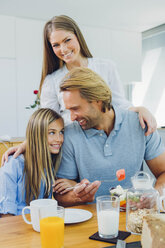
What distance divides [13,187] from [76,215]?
1.42ft

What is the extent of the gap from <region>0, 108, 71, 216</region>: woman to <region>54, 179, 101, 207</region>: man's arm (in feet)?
0.21

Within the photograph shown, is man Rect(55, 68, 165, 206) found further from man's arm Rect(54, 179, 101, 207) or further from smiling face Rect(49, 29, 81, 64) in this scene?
smiling face Rect(49, 29, 81, 64)

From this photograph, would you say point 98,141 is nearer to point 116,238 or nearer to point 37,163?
point 37,163

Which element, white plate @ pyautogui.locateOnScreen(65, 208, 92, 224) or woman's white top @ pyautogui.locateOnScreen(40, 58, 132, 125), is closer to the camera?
white plate @ pyautogui.locateOnScreen(65, 208, 92, 224)

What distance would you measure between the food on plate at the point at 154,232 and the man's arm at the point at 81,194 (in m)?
0.41

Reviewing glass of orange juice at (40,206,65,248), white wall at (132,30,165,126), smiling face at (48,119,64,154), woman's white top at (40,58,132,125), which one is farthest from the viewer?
white wall at (132,30,165,126)

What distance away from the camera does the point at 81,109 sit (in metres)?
1.61

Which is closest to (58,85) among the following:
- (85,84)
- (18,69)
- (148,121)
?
(85,84)

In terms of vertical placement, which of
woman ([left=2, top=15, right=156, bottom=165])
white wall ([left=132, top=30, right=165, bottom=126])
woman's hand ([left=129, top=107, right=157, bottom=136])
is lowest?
woman's hand ([left=129, top=107, right=157, bottom=136])

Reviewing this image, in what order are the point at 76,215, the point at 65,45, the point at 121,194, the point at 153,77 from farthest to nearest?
the point at 153,77, the point at 65,45, the point at 121,194, the point at 76,215

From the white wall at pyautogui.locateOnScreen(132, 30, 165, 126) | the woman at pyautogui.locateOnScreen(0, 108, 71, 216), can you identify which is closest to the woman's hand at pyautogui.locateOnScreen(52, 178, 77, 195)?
the woman at pyautogui.locateOnScreen(0, 108, 71, 216)

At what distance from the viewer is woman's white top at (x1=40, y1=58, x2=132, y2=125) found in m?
1.97

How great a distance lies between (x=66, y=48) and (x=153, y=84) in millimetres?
4071

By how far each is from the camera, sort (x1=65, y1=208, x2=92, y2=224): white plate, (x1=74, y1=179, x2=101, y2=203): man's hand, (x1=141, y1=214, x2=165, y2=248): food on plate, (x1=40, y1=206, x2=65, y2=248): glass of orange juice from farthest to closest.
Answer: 1. (x1=74, y1=179, x2=101, y2=203): man's hand
2. (x1=65, y1=208, x2=92, y2=224): white plate
3. (x1=40, y1=206, x2=65, y2=248): glass of orange juice
4. (x1=141, y1=214, x2=165, y2=248): food on plate
